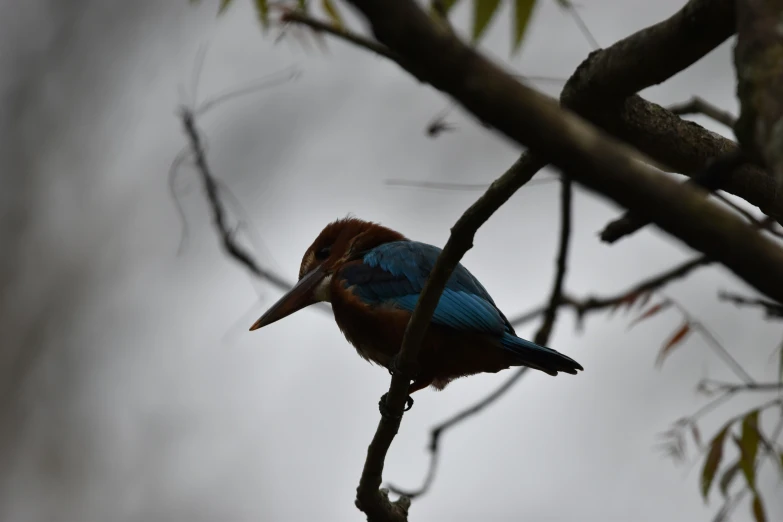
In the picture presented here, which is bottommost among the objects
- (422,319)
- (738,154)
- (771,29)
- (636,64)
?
(738,154)

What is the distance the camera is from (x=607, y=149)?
3.48ft

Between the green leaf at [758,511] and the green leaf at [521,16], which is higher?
the green leaf at [521,16]

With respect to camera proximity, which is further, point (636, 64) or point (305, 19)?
point (305, 19)

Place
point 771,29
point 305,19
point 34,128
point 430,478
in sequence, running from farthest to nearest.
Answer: point 34,128, point 430,478, point 305,19, point 771,29

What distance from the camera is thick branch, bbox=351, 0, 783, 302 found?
1008 mm

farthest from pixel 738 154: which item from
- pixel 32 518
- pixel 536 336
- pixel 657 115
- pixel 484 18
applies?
pixel 32 518

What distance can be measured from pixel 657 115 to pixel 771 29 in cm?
128

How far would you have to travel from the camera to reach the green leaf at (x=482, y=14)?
6.16 ft

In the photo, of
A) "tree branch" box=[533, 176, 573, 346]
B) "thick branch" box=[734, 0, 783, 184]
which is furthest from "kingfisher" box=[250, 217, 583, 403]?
"thick branch" box=[734, 0, 783, 184]

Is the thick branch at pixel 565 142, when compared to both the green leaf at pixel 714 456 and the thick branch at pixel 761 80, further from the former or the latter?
the green leaf at pixel 714 456

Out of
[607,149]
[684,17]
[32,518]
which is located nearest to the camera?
[607,149]

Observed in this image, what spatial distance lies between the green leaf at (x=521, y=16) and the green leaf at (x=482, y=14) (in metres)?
0.07

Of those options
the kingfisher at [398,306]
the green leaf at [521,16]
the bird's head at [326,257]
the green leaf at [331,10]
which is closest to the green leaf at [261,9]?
the green leaf at [331,10]

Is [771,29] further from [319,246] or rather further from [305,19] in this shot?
[319,246]
